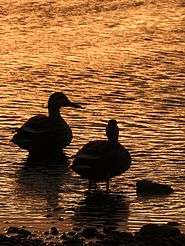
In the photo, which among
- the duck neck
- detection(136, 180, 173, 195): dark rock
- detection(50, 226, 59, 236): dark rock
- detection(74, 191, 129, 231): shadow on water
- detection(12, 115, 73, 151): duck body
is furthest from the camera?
the duck neck

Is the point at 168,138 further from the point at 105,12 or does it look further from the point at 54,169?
the point at 105,12

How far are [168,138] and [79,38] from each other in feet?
47.9

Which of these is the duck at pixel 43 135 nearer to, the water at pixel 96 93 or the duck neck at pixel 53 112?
the duck neck at pixel 53 112

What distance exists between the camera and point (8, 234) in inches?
621

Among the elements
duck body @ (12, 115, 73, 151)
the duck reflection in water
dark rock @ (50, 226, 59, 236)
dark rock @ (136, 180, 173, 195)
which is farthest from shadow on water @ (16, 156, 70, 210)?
dark rock @ (50, 226, 59, 236)

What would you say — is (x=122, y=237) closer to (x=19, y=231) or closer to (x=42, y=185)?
(x=19, y=231)

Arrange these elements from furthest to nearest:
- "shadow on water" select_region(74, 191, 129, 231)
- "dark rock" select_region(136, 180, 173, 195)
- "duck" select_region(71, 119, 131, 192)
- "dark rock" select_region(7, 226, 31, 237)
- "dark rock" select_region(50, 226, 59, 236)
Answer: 1. "duck" select_region(71, 119, 131, 192)
2. "dark rock" select_region(136, 180, 173, 195)
3. "shadow on water" select_region(74, 191, 129, 231)
4. "dark rock" select_region(50, 226, 59, 236)
5. "dark rock" select_region(7, 226, 31, 237)

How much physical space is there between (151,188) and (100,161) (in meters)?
1.02

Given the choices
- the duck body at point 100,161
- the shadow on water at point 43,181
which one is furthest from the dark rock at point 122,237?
the duck body at point 100,161

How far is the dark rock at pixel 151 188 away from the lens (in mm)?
19078

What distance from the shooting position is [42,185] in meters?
19.8

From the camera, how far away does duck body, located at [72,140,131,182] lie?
1942 centimetres

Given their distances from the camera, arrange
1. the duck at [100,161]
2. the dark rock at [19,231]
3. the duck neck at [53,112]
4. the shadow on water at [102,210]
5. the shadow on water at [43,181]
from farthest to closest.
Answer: the duck neck at [53,112]
the duck at [100,161]
the shadow on water at [43,181]
the shadow on water at [102,210]
the dark rock at [19,231]

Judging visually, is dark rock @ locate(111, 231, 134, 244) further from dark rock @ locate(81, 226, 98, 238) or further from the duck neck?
the duck neck
